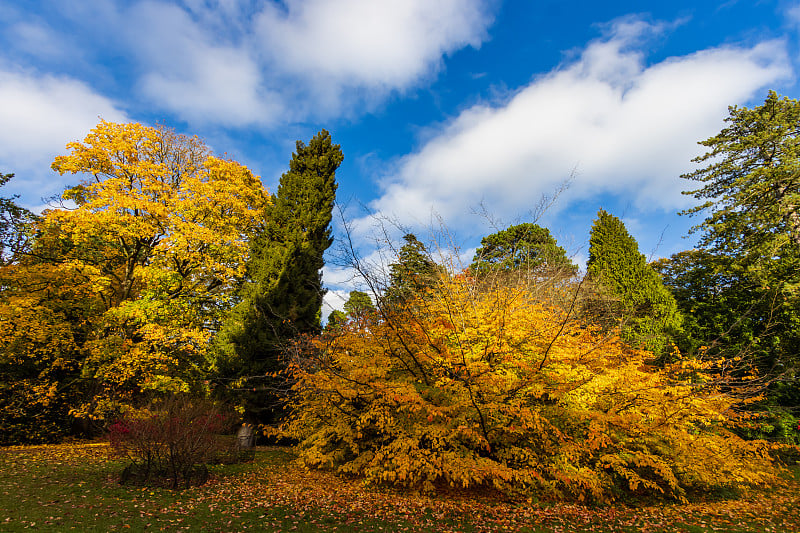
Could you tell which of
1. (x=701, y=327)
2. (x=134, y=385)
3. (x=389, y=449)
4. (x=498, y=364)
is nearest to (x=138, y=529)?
(x=389, y=449)

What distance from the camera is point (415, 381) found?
808 cm

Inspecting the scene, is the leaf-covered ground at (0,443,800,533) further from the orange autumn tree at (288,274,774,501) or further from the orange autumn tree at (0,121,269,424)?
the orange autumn tree at (0,121,269,424)

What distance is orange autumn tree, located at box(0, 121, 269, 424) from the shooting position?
11695 mm

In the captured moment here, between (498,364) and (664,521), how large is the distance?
3.90 meters

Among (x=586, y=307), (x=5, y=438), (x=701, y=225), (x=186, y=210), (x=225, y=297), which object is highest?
(x=701, y=225)

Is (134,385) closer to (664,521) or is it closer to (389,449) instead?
(389,449)

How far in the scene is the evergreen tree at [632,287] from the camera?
1398 cm

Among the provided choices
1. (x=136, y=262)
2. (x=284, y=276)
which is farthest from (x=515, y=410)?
(x=136, y=262)

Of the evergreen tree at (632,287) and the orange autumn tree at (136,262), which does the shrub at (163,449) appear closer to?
the orange autumn tree at (136,262)

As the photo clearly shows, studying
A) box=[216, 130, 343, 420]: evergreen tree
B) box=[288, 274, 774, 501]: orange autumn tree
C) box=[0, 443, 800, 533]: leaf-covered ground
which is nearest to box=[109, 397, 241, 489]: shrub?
box=[0, 443, 800, 533]: leaf-covered ground

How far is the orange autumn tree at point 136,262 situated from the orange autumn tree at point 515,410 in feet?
23.4

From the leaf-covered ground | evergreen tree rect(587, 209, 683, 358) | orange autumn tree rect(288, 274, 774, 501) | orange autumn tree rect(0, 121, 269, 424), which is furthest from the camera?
evergreen tree rect(587, 209, 683, 358)

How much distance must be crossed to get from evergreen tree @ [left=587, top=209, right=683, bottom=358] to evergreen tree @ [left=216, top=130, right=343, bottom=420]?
11580mm

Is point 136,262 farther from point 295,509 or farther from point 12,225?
point 295,509
